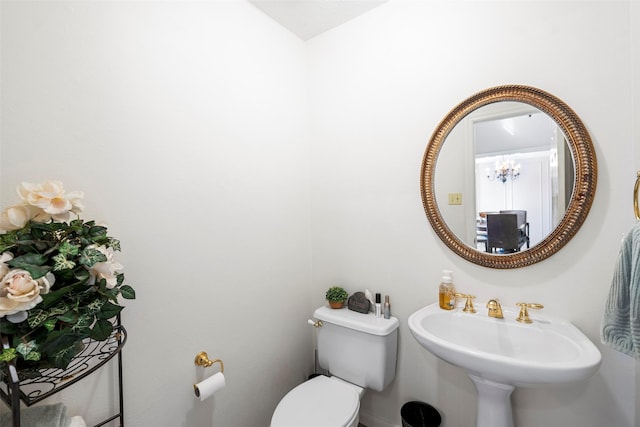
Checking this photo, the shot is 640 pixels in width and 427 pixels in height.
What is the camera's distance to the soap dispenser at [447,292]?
4.46ft

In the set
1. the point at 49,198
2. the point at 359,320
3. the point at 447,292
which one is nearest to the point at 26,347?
the point at 49,198

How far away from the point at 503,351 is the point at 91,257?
153cm

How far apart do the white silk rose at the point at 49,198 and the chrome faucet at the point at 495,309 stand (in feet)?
5.19

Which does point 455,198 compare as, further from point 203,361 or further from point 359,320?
point 203,361

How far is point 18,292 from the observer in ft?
2.08

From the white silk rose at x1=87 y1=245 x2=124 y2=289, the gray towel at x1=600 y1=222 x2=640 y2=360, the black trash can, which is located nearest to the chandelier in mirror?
the gray towel at x1=600 y1=222 x2=640 y2=360

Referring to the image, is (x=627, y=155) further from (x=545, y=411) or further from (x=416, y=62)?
(x=545, y=411)

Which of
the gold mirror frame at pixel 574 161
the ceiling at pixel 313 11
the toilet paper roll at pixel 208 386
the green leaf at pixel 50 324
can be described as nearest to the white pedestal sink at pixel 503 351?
the gold mirror frame at pixel 574 161

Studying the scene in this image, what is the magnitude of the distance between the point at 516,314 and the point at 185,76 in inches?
70.7

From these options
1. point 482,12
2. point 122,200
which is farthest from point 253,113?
point 482,12

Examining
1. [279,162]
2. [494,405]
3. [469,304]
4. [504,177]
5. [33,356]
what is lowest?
[494,405]

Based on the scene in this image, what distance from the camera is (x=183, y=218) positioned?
4.10ft

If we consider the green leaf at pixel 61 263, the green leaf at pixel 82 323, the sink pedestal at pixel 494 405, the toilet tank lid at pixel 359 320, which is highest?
the green leaf at pixel 61 263

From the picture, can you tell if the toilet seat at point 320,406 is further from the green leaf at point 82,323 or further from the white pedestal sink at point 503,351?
the green leaf at point 82,323
